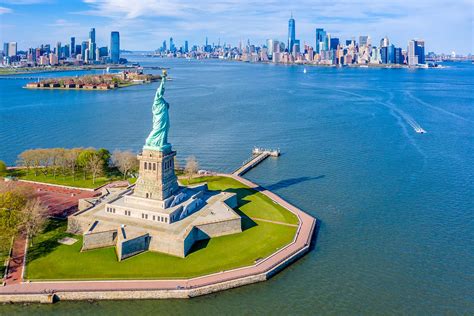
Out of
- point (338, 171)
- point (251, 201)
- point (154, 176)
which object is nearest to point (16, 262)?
point (154, 176)

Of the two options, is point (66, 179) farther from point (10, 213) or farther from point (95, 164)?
point (10, 213)

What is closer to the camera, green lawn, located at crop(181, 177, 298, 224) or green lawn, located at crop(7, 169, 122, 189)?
green lawn, located at crop(181, 177, 298, 224)

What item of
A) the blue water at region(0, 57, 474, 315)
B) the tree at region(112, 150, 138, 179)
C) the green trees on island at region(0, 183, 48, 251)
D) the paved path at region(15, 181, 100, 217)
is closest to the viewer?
the blue water at region(0, 57, 474, 315)

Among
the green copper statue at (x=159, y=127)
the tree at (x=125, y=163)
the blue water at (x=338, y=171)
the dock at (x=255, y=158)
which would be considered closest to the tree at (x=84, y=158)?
the tree at (x=125, y=163)

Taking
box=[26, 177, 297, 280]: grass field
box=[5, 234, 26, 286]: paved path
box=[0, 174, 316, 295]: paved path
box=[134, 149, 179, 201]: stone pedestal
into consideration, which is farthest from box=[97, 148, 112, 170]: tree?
box=[0, 174, 316, 295]: paved path

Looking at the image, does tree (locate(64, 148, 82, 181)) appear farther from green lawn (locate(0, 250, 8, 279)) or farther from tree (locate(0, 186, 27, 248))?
green lawn (locate(0, 250, 8, 279))

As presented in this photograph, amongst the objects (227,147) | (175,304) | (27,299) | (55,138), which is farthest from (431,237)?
(55,138)
